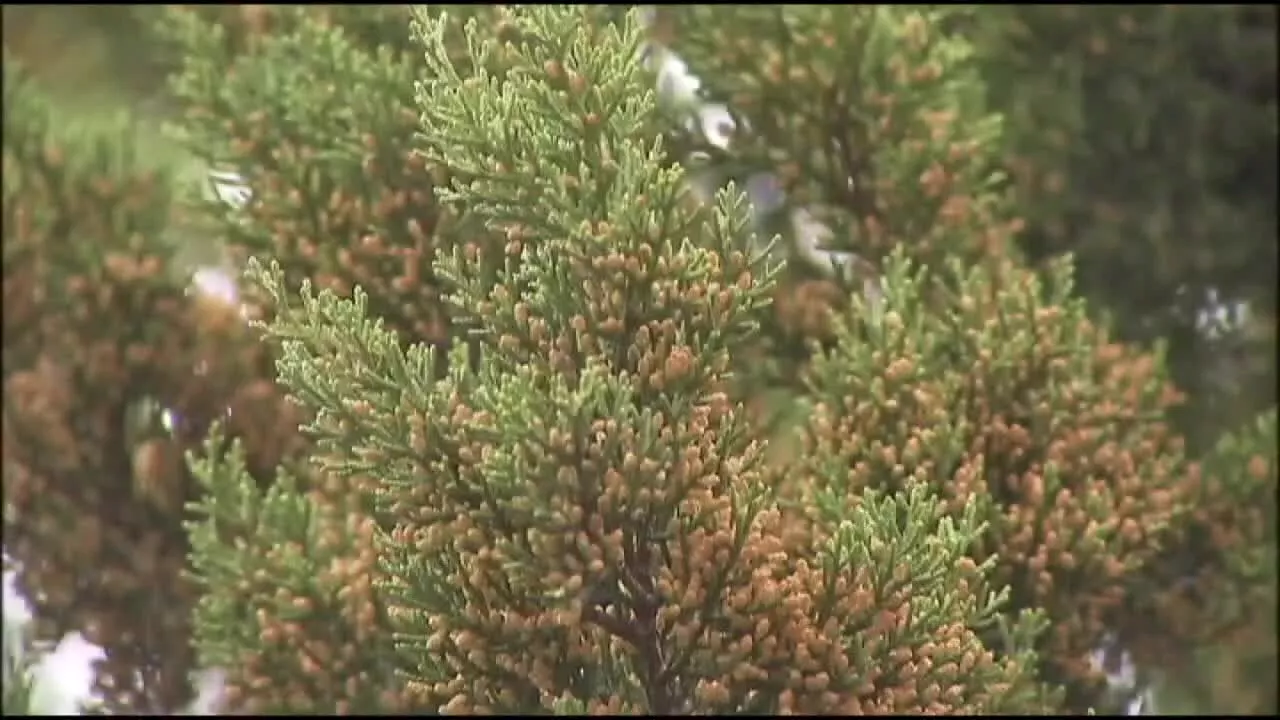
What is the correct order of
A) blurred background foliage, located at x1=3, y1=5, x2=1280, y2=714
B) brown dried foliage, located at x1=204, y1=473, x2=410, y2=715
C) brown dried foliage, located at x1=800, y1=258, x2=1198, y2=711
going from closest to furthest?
brown dried foliage, located at x1=800, y1=258, x2=1198, y2=711 < brown dried foliage, located at x1=204, y1=473, x2=410, y2=715 < blurred background foliage, located at x1=3, y1=5, x2=1280, y2=714

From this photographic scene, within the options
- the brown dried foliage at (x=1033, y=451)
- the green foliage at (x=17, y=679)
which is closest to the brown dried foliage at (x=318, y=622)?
the green foliage at (x=17, y=679)

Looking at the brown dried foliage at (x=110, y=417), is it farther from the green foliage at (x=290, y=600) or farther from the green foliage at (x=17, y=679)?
the green foliage at (x=290, y=600)

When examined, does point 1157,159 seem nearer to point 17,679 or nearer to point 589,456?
point 589,456

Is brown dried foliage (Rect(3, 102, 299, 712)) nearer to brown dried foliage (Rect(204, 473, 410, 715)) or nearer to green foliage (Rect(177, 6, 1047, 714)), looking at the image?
brown dried foliage (Rect(204, 473, 410, 715))

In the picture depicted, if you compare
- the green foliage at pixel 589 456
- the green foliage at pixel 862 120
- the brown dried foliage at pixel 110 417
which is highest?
the green foliage at pixel 862 120

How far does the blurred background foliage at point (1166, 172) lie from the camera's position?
6.50 meters

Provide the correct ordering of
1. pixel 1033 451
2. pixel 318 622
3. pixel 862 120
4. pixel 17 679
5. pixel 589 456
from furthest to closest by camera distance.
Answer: pixel 17 679, pixel 862 120, pixel 318 622, pixel 1033 451, pixel 589 456

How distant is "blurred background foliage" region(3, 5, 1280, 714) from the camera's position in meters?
6.50

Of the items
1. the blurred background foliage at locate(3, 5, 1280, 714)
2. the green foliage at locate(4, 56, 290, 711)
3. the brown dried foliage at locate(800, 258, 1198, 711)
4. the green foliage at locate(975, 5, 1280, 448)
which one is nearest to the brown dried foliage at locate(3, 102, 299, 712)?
the green foliage at locate(4, 56, 290, 711)

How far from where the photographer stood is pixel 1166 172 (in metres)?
6.61

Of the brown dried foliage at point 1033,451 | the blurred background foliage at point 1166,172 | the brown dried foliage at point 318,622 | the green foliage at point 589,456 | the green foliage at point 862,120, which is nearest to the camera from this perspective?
the green foliage at point 589,456

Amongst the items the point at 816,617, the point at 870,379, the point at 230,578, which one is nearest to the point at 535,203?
the point at 816,617

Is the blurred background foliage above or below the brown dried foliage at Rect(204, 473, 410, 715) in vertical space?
above

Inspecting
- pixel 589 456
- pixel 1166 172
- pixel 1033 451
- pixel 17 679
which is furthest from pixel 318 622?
pixel 1166 172
